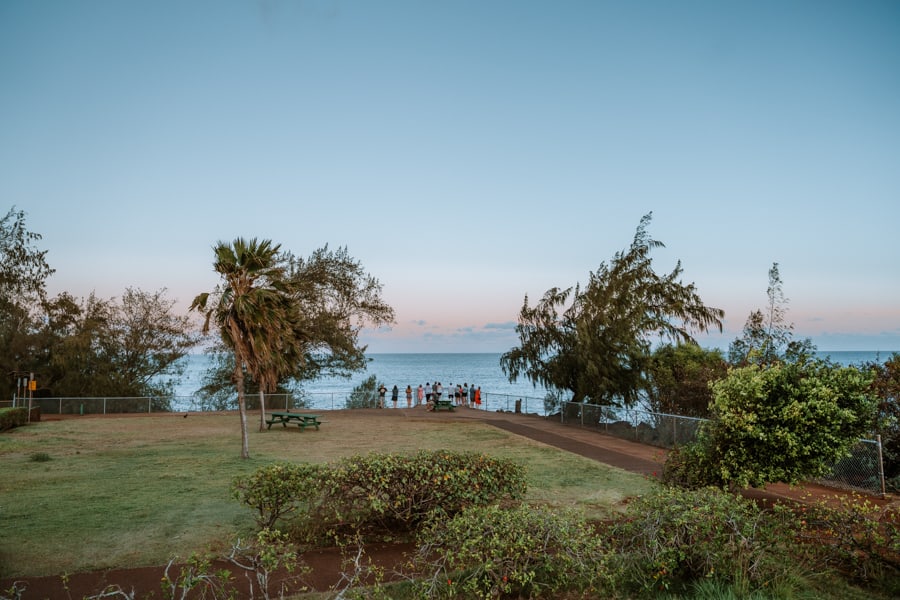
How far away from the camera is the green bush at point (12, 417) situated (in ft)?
69.3

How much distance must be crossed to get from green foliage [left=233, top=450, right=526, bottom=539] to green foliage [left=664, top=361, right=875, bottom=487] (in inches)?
130

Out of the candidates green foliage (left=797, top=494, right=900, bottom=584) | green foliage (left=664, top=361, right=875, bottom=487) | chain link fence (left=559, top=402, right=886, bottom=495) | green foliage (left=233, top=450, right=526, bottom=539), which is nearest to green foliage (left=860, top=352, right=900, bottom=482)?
chain link fence (left=559, top=402, right=886, bottom=495)

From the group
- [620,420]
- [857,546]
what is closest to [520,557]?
[857,546]

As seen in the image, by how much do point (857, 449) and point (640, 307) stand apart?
493 inches

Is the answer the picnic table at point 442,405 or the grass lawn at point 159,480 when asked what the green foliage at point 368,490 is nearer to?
the grass lawn at point 159,480

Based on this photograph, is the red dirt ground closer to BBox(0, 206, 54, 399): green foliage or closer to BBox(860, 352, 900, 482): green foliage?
BBox(860, 352, 900, 482): green foliage

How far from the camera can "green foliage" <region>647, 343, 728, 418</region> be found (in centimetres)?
1811

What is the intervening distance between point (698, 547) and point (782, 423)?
121 inches

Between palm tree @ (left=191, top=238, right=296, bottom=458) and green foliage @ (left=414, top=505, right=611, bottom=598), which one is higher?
palm tree @ (left=191, top=238, right=296, bottom=458)

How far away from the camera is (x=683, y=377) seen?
20234mm

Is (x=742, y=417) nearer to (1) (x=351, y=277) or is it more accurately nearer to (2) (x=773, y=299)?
(2) (x=773, y=299)

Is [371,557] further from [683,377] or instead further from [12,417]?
[12,417]

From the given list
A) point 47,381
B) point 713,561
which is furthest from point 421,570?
point 47,381

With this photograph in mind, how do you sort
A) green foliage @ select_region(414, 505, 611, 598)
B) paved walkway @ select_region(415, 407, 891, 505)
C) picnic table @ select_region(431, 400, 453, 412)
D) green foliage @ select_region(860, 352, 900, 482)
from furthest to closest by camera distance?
picnic table @ select_region(431, 400, 453, 412) < green foliage @ select_region(860, 352, 900, 482) < paved walkway @ select_region(415, 407, 891, 505) < green foliage @ select_region(414, 505, 611, 598)
